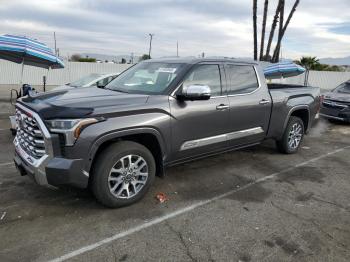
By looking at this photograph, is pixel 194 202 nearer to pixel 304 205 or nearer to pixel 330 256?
pixel 304 205

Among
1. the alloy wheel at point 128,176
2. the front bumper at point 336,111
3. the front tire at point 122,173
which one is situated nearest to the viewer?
the front tire at point 122,173

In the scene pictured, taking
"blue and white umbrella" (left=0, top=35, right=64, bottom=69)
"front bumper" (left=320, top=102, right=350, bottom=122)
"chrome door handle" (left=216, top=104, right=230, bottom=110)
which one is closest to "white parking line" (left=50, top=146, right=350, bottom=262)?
"chrome door handle" (left=216, top=104, right=230, bottom=110)

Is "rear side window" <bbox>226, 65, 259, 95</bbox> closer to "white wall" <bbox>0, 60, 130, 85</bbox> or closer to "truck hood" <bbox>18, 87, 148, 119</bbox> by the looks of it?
"truck hood" <bbox>18, 87, 148, 119</bbox>

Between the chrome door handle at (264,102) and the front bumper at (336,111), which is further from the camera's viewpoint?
the front bumper at (336,111)

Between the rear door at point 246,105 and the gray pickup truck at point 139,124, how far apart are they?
0.02 meters

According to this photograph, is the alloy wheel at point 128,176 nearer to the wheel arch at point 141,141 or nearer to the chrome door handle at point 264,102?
the wheel arch at point 141,141

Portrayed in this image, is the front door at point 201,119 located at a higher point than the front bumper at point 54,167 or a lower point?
higher

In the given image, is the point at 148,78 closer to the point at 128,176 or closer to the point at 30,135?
the point at 128,176

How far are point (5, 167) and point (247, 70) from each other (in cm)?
415

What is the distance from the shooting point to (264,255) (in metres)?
3.13

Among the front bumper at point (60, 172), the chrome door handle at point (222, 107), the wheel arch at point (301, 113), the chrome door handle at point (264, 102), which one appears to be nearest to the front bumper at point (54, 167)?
the front bumper at point (60, 172)

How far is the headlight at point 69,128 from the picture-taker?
137 inches

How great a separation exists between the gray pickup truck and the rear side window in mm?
16

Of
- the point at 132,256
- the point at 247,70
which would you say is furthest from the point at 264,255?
the point at 247,70
